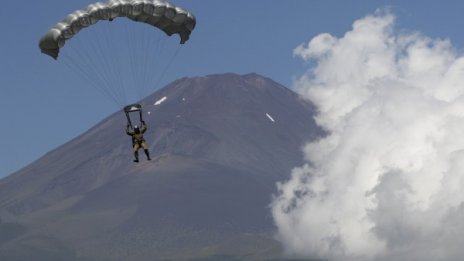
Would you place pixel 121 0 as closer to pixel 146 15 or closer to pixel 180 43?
pixel 146 15

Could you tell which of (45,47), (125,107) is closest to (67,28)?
(45,47)

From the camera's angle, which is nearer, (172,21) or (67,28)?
(67,28)

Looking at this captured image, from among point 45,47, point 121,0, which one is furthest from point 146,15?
point 45,47

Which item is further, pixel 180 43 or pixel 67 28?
pixel 180 43

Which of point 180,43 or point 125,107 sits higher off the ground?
point 180,43

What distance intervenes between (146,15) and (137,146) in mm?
10783

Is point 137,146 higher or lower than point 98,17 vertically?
lower

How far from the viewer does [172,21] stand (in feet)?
301

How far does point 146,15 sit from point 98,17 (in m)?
4.34

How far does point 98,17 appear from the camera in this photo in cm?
8656

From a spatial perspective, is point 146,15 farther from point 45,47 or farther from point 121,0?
point 45,47

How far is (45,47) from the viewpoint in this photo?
86812 mm

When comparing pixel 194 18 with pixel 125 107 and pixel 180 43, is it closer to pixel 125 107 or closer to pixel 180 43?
pixel 180 43

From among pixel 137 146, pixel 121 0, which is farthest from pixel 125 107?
pixel 121 0
